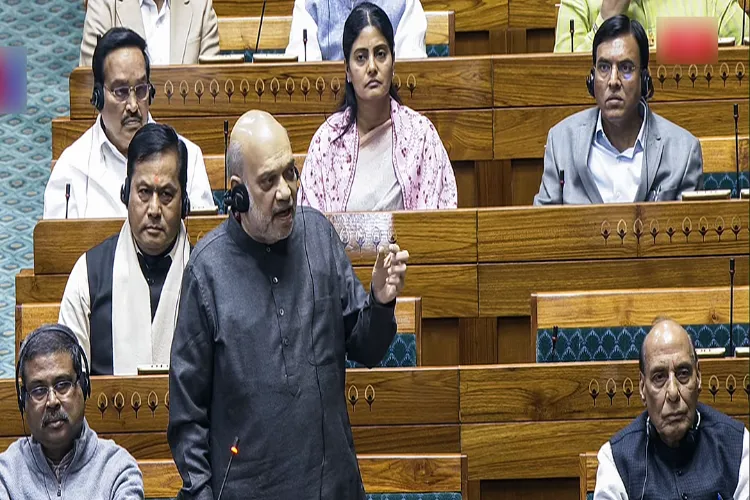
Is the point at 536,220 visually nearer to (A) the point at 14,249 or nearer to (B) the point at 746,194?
(B) the point at 746,194

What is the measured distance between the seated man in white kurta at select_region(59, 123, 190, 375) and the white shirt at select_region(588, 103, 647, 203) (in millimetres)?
632

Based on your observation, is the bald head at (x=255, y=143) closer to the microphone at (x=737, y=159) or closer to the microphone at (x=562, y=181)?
the microphone at (x=562, y=181)

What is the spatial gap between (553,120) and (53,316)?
2.84ft

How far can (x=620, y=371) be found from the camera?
1918mm

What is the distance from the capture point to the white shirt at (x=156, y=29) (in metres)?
2.69

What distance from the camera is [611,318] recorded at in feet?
6.57

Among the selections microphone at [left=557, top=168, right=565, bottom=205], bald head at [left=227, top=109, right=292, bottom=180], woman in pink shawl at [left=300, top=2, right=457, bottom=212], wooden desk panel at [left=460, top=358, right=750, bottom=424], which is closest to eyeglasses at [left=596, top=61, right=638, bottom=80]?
microphone at [left=557, top=168, right=565, bottom=205]

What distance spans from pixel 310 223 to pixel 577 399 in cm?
55

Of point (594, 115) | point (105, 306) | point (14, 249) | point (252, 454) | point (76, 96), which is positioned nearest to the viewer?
point (252, 454)

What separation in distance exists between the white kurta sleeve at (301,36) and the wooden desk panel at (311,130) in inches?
6.5

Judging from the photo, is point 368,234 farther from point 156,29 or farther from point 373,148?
point 156,29

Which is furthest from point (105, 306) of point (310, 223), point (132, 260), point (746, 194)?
point (746, 194)

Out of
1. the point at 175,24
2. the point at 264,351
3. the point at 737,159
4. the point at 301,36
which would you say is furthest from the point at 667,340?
the point at 175,24

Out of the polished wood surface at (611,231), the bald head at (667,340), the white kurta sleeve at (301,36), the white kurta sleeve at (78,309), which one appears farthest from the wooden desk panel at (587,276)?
the white kurta sleeve at (301,36)
